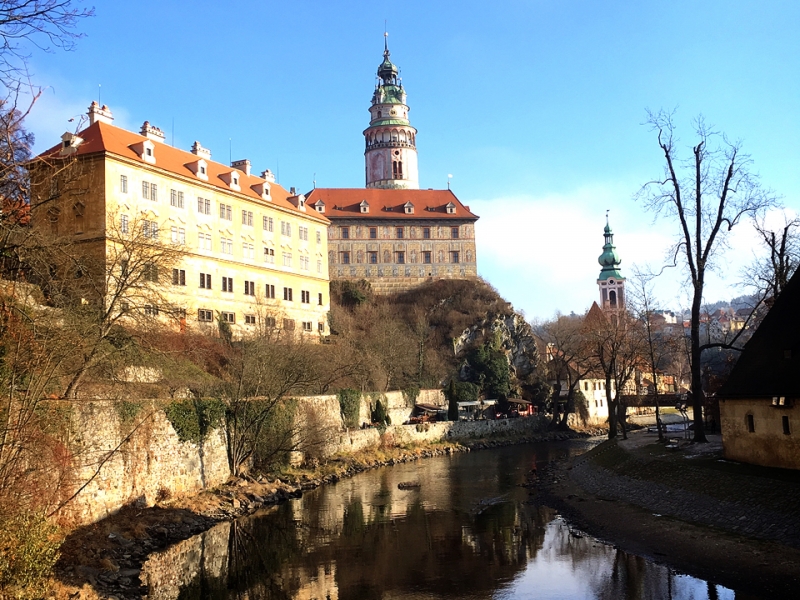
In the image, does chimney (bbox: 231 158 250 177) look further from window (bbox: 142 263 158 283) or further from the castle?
window (bbox: 142 263 158 283)

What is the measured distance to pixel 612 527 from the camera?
2169 cm

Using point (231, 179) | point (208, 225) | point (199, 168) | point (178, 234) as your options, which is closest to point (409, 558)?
point (178, 234)

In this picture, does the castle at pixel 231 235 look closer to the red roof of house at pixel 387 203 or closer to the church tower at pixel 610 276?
the red roof of house at pixel 387 203

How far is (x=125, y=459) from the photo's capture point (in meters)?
21.5

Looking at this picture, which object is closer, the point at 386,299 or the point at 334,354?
the point at 334,354

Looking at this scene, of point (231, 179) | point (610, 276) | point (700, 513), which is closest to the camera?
point (700, 513)

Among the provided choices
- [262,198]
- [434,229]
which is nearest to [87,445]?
[262,198]

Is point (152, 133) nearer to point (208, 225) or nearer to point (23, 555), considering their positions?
point (208, 225)

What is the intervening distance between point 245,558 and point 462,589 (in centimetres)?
649

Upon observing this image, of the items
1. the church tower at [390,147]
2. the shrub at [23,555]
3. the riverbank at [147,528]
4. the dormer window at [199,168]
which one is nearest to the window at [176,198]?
the dormer window at [199,168]

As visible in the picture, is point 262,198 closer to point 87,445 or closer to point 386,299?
point 386,299

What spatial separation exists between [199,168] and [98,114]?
6.41 meters

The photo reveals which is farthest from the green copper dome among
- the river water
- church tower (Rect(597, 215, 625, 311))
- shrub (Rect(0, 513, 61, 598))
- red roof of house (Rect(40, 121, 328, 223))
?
shrub (Rect(0, 513, 61, 598))

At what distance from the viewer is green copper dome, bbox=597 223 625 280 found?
105 meters
